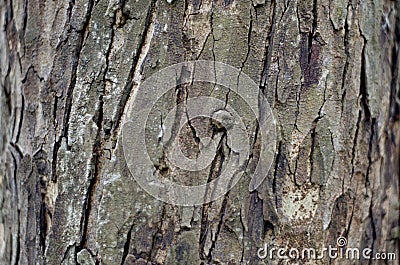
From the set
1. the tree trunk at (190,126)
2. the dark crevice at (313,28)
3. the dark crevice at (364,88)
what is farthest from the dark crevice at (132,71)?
the dark crevice at (364,88)

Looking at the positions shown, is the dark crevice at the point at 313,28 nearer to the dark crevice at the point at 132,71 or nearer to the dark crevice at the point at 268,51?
the dark crevice at the point at 268,51

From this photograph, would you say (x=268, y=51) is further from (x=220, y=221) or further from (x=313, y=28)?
(x=220, y=221)

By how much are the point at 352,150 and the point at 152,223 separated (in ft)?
1.50

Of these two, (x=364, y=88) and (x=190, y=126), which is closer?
(x=190, y=126)

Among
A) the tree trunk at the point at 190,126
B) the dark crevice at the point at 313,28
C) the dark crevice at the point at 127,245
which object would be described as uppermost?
the dark crevice at the point at 313,28

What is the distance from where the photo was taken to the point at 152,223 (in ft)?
3.00

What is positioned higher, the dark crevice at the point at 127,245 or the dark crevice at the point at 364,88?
the dark crevice at the point at 364,88

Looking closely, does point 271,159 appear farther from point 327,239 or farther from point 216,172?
point 327,239

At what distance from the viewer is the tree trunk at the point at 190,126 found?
914mm

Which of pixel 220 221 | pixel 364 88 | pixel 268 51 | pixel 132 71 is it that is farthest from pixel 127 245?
pixel 364 88

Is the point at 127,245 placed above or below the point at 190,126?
below

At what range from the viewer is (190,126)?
0.92m

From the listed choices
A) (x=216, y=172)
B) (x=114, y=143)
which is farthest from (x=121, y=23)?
(x=216, y=172)

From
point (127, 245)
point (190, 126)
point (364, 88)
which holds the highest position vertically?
point (364, 88)
